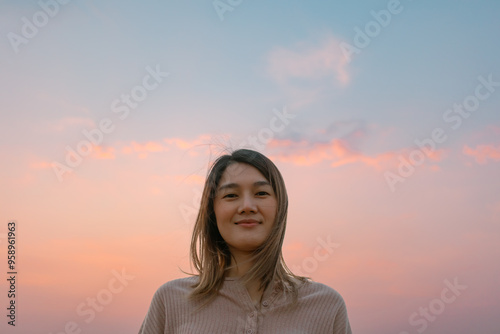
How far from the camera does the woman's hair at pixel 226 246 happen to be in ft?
14.8

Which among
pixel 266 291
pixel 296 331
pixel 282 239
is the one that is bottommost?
pixel 296 331

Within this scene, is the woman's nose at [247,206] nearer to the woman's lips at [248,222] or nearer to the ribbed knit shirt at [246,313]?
the woman's lips at [248,222]

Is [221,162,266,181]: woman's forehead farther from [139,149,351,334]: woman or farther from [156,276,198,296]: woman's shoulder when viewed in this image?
[156,276,198,296]: woman's shoulder

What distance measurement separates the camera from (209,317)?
4508mm

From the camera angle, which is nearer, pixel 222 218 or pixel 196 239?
pixel 222 218

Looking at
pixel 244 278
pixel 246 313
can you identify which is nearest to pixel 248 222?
pixel 244 278

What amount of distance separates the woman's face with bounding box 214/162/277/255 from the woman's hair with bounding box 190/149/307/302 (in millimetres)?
56

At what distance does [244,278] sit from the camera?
4.52 m

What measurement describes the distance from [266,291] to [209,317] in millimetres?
455

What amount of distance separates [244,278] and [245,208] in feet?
1.75

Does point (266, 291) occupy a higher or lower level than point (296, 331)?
higher

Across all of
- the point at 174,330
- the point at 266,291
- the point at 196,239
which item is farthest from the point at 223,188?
the point at 174,330

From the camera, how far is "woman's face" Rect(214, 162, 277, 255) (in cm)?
443

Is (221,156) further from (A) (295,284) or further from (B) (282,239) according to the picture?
(A) (295,284)
